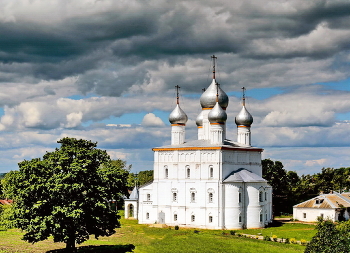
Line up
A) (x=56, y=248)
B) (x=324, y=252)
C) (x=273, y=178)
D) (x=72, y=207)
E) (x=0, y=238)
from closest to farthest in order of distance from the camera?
(x=324, y=252) → (x=72, y=207) → (x=56, y=248) → (x=0, y=238) → (x=273, y=178)

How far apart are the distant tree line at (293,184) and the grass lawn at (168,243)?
19090 millimetres

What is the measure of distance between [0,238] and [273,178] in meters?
42.8

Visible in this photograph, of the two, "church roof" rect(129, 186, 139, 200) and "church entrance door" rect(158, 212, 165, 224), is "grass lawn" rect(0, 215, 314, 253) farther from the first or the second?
"church roof" rect(129, 186, 139, 200)

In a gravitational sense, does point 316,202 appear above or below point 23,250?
above

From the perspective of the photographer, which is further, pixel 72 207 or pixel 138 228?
pixel 138 228

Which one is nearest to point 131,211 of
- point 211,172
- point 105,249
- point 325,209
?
point 211,172

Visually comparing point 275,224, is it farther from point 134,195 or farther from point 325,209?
point 134,195

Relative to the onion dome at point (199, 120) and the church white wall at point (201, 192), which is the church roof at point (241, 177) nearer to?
the church white wall at point (201, 192)

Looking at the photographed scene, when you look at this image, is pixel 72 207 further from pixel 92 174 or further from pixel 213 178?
pixel 213 178

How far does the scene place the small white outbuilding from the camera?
58.5 m

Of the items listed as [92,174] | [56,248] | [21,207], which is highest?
[92,174]

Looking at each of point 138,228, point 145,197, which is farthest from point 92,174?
point 145,197

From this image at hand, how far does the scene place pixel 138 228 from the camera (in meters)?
53.9

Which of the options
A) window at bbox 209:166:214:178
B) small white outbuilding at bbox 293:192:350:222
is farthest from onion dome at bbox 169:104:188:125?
small white outbuilding at bbox 293:192:350:222
